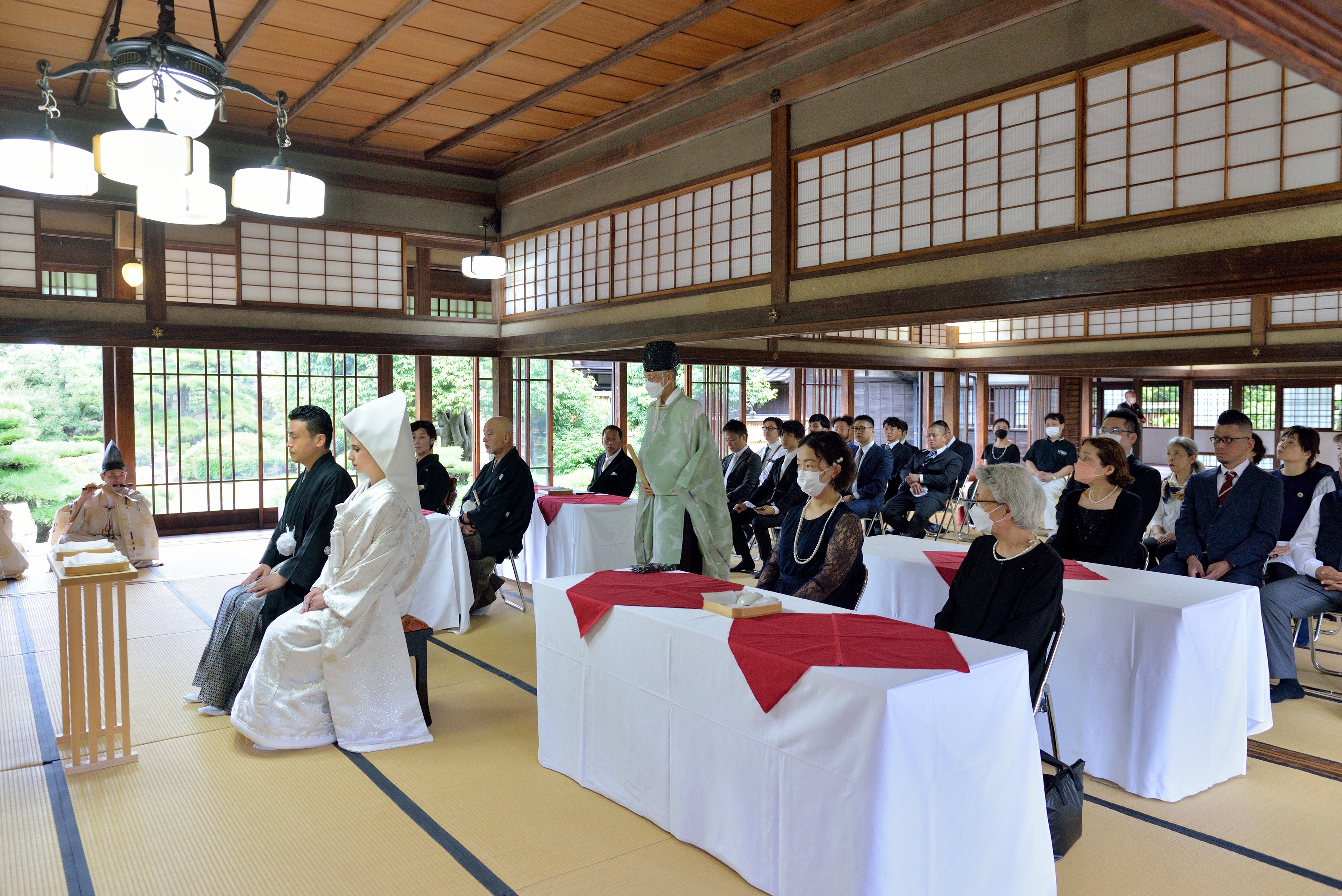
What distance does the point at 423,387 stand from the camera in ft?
29.8

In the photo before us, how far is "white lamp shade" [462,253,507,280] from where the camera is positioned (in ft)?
25.6

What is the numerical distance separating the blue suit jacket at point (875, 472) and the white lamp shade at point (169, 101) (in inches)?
218

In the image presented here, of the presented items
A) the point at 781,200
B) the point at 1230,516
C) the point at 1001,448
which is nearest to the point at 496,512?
the point at 781,200

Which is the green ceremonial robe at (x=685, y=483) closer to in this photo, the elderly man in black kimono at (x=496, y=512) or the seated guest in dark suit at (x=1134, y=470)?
the elderly man in black kimono at (x=496, y=512)

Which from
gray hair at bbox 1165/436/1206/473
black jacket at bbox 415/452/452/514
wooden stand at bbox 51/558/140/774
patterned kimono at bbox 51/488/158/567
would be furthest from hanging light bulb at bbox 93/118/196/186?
gray hair at bbox 1165/436/1206/473

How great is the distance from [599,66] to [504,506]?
301 cm

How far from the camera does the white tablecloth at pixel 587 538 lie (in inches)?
221

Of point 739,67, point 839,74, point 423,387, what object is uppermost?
point 739,67

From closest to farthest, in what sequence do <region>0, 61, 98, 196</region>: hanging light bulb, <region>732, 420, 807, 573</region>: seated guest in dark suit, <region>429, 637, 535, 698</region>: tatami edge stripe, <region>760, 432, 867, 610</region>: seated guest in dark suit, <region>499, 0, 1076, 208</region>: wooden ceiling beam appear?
<region>760, 432, 867, 610</region>: seated guest in dark suit, <region>0, 61, 98, 196</region>: hanging light bulb, <region>429, 637, 535, 698</region>: tatami edge stripe, <region>499, 0, 1076, 208</region>: wooden ceiling beam, <region>732, 420, 807, 573</region>: seated guest in dark suit

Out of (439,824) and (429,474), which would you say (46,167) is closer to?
(429,474)

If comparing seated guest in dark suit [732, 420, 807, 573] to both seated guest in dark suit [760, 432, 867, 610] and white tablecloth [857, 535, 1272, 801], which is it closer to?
seated guest in dark suit [760, 432, 867, 610]

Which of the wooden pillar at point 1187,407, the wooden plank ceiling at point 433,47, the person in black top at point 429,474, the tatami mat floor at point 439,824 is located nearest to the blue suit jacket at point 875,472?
the wooden plank ceiling at point 433,47

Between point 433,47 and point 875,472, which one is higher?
point 433,47

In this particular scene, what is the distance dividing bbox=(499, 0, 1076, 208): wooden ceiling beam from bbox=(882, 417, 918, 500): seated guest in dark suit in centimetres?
326
